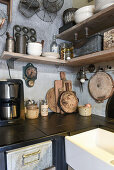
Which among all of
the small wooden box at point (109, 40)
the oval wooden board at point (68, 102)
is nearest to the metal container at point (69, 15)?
the small wooden box at point (109, 40)

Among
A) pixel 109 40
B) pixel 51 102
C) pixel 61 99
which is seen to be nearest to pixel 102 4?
pixel 109 40

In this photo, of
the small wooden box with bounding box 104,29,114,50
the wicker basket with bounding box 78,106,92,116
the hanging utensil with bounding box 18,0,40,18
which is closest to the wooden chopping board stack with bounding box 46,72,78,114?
the wicker basket with bounding box 78,106,92,116

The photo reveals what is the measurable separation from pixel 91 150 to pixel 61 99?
2.37 feet

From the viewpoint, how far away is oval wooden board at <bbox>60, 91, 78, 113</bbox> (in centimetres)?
145

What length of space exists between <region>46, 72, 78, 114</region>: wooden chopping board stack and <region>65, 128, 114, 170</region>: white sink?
1.52 feet

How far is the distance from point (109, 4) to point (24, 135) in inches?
46.9

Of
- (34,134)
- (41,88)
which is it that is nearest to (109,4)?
(41,88)

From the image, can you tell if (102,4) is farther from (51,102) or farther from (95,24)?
(51,102)

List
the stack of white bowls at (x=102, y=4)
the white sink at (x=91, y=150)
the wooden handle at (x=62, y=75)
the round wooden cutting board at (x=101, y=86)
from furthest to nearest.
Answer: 1. the wooden handle at (x=62, y=75)
2. the round wooden cutting board at (x=101, y=86)
3. the stack of white bowls at (x=102, y=4)
4. the white sink at (x=91, y=150)

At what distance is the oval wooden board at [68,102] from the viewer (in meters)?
1.45

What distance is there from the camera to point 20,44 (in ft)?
3.85

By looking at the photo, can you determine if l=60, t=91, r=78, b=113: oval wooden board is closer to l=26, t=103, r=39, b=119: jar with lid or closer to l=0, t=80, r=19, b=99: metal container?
l=26, t=103, r=39, b=119: jar with lid

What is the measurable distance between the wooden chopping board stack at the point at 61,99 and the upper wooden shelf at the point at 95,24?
0.57 meters

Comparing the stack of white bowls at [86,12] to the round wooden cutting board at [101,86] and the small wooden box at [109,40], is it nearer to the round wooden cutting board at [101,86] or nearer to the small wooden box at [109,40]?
the small wooden box at [109,40]
